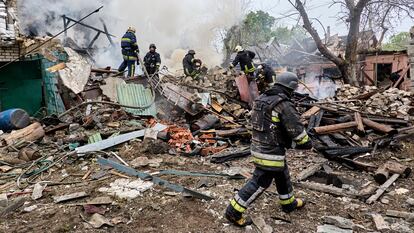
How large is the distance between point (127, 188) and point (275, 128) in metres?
2.23

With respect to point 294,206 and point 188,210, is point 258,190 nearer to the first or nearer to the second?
point 294,206

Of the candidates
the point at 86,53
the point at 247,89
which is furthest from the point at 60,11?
the point at 247,89

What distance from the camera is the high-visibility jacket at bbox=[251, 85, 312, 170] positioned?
3634 millimetres

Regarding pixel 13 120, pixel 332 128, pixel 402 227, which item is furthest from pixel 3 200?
pixel 332 128

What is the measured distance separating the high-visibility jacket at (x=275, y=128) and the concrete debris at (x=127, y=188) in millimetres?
1690

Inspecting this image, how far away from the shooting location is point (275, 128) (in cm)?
371

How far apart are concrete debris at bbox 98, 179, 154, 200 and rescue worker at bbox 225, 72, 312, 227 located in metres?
1.37

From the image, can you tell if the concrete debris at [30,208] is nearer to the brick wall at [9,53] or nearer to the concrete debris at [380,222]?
the concrete debris at [380,222]

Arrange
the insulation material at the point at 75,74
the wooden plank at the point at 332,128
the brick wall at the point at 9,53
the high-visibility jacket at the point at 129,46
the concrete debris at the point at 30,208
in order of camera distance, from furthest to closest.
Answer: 1. the high-visibility jacket at the point at 129,46
2. the brick wall at the point at 9,53
3. the insulation material at the point at 75,74
4. the wooden plank at the point at 332,128
5. the concrete debris at the point at 30,208

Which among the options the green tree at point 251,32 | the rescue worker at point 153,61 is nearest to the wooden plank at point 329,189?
the rescue worker at point 153,61

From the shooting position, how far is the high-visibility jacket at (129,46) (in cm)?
1057

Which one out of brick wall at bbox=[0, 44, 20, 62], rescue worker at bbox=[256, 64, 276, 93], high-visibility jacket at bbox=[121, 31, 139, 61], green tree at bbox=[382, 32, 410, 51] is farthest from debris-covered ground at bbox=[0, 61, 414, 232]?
green tree at bbox=[382, 32, 410, 51]

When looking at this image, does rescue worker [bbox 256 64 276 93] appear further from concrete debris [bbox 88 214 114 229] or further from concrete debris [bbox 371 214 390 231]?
concrete debris [bbox 88 214 114 229]

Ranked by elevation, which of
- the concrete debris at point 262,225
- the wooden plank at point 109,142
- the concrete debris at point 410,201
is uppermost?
the wooden plank at point 109,142
